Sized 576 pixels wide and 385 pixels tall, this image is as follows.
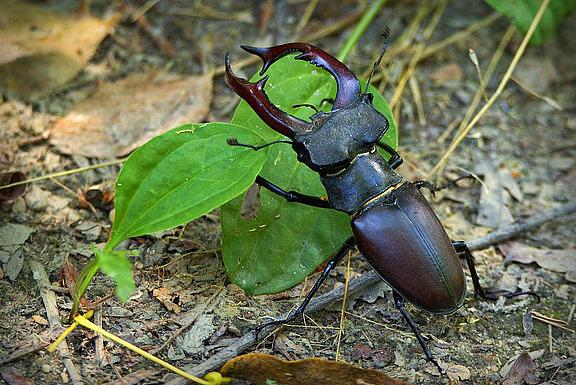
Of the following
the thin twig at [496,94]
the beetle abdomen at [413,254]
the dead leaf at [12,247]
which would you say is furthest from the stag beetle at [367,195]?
the dead leaf at [12,247]

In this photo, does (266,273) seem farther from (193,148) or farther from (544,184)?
(544,184)

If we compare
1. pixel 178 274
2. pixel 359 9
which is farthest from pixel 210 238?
pixel 359 9

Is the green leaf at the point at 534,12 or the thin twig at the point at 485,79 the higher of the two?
the green leaf at the point at 534,12

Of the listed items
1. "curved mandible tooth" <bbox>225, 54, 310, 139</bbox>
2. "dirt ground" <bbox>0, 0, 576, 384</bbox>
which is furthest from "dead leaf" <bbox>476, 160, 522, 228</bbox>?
"curved mandible tooth" <bbox>225, 54, 310, 139</bbox>

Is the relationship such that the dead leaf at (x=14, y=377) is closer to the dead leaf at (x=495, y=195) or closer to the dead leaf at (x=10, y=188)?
the dead leaf at (x=10, y=188)

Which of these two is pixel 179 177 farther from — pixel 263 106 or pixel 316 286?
pixel 316 286

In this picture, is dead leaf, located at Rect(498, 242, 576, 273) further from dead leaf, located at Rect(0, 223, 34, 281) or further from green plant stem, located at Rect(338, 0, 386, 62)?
dead leaf, located at Rect(0, 223, 34, 281)
